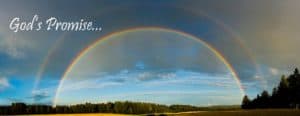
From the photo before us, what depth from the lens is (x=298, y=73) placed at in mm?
60812

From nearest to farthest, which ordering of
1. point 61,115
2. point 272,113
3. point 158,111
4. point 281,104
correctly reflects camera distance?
1. point 272,113
2. point 61,115
3. point 158,111
4. point 281,104

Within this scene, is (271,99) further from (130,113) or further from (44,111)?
(44,111)

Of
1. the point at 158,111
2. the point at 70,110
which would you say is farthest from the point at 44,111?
the point at 158,111

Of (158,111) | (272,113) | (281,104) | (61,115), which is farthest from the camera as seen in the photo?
(281,104)

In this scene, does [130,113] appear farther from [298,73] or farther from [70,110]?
[298,73]

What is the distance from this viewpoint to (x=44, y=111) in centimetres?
5556

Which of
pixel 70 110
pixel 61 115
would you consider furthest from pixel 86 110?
pixel 61 115

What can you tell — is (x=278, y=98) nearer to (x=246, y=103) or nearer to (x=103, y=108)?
(x=246, y=103)

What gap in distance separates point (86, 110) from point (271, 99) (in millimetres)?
19568

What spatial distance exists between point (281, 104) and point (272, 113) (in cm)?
1257

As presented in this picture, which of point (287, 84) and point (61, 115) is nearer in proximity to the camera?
point (61, 115)

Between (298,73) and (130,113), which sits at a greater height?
(298,73)

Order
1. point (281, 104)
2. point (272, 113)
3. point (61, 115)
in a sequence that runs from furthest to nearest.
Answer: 1. point (281, 104)
2. point (61, 115)
3. point (272, 113)

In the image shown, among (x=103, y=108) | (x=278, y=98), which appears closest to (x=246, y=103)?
(x=278, y=98)
